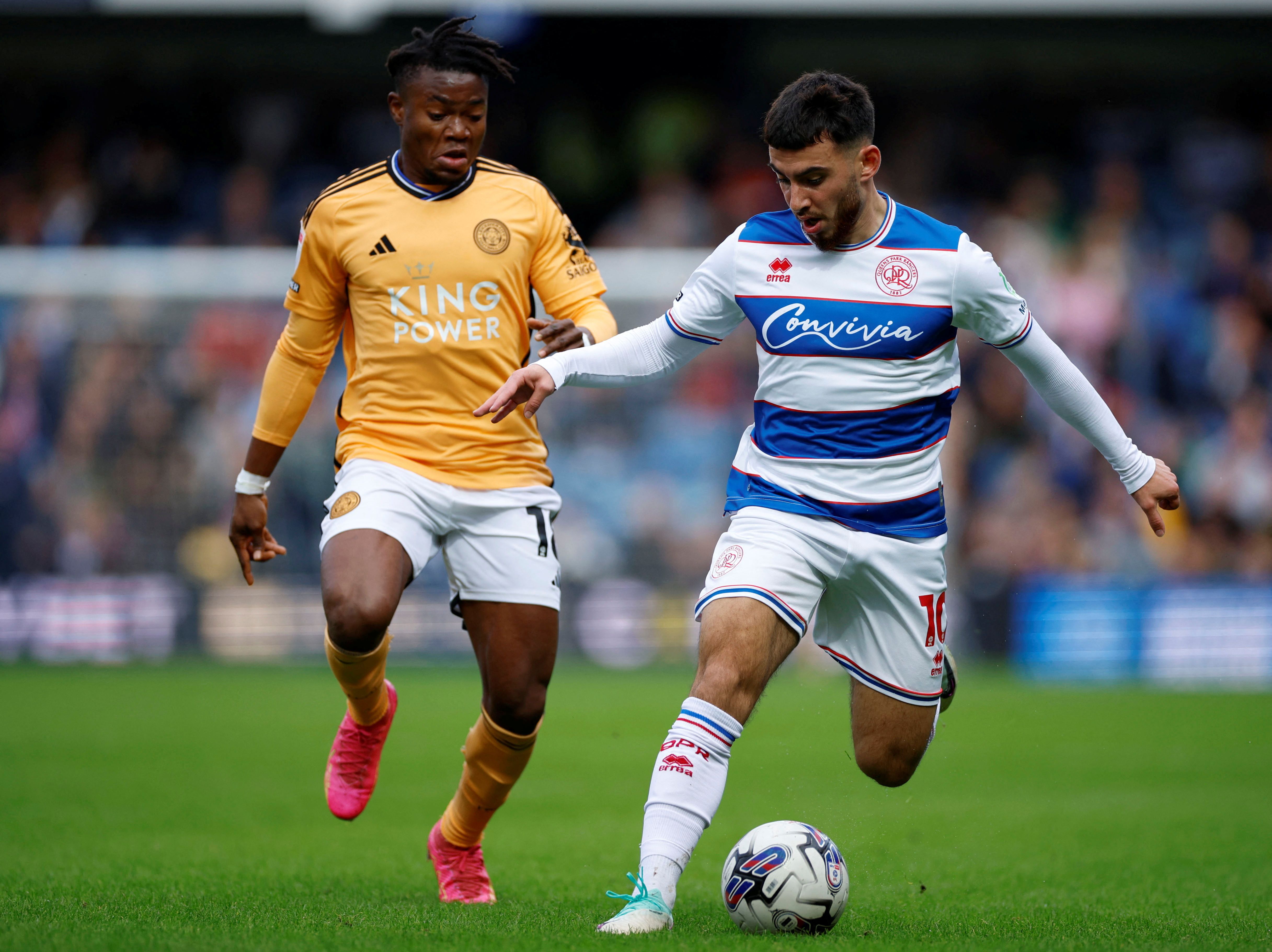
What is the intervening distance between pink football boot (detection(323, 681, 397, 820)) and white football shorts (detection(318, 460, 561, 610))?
65cm

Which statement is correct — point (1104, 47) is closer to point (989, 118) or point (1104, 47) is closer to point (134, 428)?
point (989, 118)

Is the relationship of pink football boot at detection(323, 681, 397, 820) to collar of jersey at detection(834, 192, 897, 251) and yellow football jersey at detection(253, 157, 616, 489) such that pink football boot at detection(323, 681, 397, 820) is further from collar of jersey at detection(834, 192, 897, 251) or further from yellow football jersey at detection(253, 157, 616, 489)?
collar of jersey at detection(834, 192, 897, 251)

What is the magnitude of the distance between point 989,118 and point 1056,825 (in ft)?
48.5

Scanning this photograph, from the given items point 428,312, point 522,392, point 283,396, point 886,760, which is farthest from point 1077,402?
point 283,396

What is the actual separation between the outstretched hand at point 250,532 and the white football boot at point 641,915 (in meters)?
2.13

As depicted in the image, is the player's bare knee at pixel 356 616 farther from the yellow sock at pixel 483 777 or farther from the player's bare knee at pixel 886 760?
the player's bare knee at pixel 886 760

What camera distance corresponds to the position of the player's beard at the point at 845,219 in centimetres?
493

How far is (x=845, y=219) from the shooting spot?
16.3ft

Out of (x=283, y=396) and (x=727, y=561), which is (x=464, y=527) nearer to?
(x=283, y=396)

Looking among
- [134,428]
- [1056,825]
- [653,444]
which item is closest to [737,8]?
[653,444]

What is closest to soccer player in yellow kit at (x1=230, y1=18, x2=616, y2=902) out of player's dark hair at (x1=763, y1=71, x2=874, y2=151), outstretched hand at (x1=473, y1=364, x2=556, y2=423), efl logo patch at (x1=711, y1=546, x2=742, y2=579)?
outstretched hand at (x1=473, y1=364, x2=556, y2=423)

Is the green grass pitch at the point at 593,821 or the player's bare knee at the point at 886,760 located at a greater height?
the player's bare knee at the point at 886,760

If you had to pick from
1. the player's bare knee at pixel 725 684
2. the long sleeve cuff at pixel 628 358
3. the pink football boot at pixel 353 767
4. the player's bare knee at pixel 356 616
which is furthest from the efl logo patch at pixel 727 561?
the pink football boot at pixel 353 767

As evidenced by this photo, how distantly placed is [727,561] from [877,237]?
1171 millimetres
